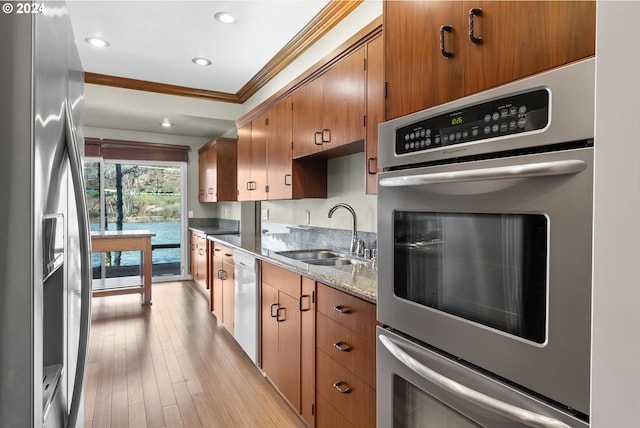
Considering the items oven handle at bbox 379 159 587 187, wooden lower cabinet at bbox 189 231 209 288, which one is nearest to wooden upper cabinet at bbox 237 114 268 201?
wooden lower cabinet at bbox 189 231 209 288

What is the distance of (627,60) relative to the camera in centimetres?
52

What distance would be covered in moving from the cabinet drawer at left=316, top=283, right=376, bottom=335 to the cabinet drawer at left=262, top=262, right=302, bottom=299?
25 cm

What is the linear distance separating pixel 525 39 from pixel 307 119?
1838 mm

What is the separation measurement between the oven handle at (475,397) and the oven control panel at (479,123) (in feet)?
2.00

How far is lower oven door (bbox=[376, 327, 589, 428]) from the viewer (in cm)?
78

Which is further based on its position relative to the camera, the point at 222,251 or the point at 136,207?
the point at 136,207

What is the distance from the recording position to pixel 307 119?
8.43 ft

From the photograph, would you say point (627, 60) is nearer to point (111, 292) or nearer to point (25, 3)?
point (25, 3)

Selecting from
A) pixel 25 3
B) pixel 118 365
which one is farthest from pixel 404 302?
pixel 118 365

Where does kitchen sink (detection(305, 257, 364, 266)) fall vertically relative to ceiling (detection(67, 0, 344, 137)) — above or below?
below

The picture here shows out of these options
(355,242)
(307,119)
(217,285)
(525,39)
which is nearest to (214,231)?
(217,285)

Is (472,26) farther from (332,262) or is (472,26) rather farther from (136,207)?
(136,207)

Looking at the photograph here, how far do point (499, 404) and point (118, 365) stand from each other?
119 inches

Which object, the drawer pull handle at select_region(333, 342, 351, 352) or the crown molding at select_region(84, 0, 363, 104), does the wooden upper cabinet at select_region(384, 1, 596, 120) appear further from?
the crown molding at select_region(84, 0, 363, 104)
